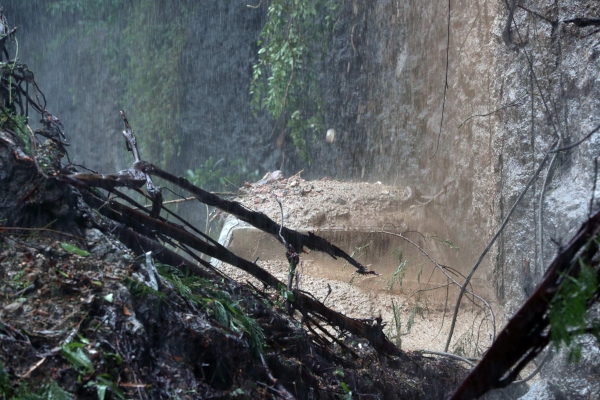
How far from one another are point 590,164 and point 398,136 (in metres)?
5.03

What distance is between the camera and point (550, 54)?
359cm

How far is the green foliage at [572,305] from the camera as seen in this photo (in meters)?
0.93

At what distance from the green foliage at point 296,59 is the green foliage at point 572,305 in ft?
23.2

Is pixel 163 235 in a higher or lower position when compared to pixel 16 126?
lower

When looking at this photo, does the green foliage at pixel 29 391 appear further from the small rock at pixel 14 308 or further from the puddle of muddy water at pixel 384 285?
the puddle of muddy water at pixel 384 285

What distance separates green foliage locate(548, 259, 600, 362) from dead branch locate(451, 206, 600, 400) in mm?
15

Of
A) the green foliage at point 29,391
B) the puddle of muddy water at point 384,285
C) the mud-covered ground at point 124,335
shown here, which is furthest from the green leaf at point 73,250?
the puddle of muddy water at point 384,285

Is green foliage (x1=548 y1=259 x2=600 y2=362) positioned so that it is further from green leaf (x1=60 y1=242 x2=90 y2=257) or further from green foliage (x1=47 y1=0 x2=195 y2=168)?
green foliage (x1=47 y1=0 x2=195 y2=168)

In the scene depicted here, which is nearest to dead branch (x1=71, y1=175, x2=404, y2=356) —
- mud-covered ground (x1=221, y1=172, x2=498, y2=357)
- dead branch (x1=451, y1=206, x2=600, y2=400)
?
dead branch (x1=451, y1=206, x2=600, y2=400)

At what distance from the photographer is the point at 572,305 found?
0.94 meters

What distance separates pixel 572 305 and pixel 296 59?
721cm

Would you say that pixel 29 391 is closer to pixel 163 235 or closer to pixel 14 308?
pixel 14 308

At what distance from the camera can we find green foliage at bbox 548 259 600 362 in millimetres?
930

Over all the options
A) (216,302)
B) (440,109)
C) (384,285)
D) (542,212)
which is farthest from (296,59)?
(216,302)
